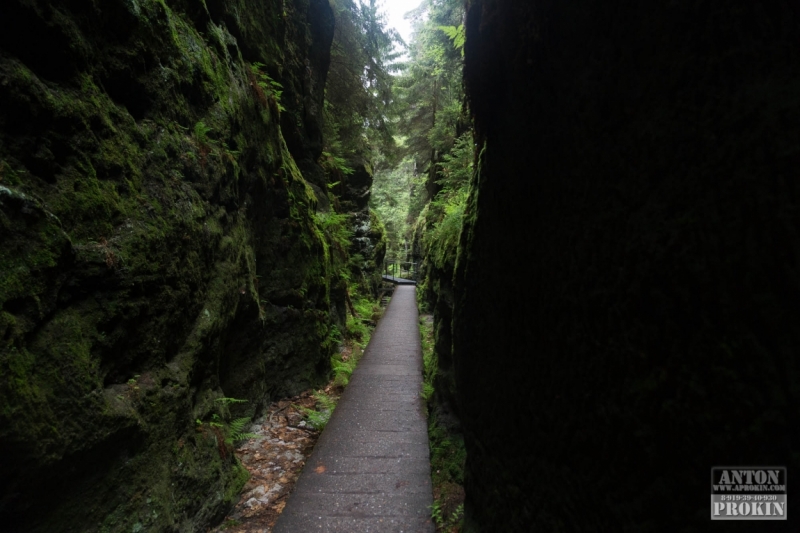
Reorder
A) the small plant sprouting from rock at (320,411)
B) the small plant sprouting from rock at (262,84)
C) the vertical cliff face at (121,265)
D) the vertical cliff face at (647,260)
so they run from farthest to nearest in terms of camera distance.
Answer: the small plant sprouting from rock at (262,84)
the small plant sprouting from rock at (320,411)
the vertical cliff face at (121,265)
the vertical cliff face at (647,260)

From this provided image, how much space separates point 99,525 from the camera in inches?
112

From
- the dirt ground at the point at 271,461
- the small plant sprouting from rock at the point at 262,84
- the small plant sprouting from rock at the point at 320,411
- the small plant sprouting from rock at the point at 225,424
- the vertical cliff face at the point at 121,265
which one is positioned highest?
the small plant sprouting from rock at the point at 262,84

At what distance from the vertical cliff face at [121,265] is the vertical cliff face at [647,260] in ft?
10.2

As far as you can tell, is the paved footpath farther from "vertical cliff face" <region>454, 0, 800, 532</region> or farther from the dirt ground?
"vertical cliff face" <region>454, 0, 800, 532</region>

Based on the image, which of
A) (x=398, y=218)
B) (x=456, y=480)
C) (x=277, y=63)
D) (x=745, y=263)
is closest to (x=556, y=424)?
(x=745, y=263)

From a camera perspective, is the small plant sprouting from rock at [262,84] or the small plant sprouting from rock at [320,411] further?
the small plant sprouting from rock at [262,84]

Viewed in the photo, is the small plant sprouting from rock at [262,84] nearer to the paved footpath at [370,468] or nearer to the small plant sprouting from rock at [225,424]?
the small plant sprouting from rock at [225,424]

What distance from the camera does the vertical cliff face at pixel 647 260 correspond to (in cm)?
128

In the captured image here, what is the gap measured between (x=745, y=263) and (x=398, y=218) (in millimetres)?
40755

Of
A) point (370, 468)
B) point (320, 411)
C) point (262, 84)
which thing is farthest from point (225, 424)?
point (262, 84)

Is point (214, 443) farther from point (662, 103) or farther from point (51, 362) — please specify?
point (662, 103)

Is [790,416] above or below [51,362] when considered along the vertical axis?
above

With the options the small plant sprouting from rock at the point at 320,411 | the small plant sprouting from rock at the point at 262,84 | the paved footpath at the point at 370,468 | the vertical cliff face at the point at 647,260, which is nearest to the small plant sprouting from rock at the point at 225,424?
the paved footpath at the point at 370,468

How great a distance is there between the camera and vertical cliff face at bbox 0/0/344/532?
8.34ft
